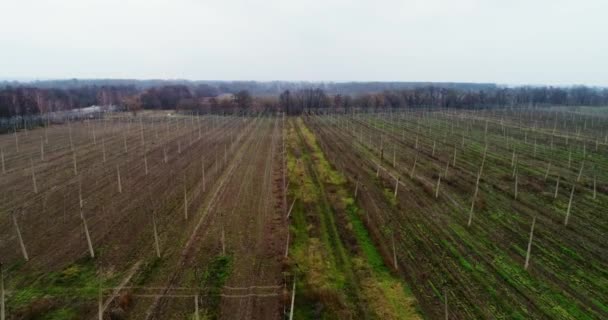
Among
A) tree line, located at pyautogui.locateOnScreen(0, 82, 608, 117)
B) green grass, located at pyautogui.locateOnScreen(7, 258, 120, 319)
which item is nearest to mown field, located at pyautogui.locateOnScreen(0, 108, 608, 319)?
green grass, located at pyautogui.locateOnScreen(7, 258, 120, 319)

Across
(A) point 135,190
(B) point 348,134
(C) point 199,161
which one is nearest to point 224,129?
(B) point 348,134

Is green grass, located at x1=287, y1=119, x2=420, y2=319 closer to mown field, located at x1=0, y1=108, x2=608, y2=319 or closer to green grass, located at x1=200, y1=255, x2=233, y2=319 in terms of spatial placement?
mown field, located at x1=0, y1=108, x2=608, y2=319

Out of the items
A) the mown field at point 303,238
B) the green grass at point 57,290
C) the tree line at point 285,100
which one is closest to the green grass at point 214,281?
the mown field at point 303,238

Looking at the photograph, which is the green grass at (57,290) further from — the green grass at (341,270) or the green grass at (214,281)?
the green grass at (341,270)

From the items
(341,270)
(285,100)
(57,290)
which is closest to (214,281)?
(341,270)

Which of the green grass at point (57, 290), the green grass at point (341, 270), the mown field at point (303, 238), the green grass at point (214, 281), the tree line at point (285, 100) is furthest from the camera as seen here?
the tree line at point (285, 100)

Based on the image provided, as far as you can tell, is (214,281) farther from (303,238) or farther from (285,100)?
(285,100)

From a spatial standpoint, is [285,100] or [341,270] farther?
[285,100]

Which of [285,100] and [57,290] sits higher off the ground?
[285,100]
